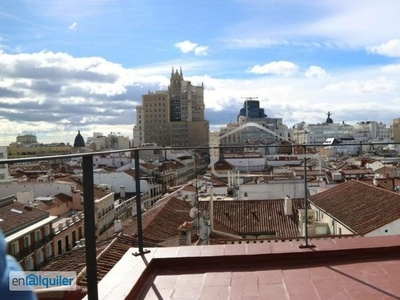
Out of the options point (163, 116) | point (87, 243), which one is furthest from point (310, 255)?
point (163, 116)

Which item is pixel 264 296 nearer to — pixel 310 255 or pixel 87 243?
pixel 310 255

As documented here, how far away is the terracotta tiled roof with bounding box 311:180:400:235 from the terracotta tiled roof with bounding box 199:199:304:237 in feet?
5.17

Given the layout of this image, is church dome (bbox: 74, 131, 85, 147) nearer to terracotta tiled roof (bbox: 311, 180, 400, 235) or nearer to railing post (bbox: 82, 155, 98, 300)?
terracotta tiled roof (bbox: 311, 180, 400, 235)

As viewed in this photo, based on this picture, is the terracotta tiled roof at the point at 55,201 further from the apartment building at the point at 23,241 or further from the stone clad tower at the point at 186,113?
the stone clad tower at the point at 186,113

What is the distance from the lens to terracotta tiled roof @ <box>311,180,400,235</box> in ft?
43.8

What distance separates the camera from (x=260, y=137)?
367 feet

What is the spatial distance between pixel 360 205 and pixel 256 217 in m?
4.36

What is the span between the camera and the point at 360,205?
15.7 meters

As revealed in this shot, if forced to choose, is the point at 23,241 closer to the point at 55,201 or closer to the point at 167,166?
the point at 55,201

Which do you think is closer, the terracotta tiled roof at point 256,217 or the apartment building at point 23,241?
the apartment building at point 23,241

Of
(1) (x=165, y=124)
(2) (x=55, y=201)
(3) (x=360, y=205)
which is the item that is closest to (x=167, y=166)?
(2) (x=55, y=201)

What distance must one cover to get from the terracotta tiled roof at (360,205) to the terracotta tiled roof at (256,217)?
157 centimetres

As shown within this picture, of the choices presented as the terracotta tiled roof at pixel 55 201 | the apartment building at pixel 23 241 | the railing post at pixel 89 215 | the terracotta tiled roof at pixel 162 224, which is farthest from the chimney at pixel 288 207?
the railing post at pixel 89 215

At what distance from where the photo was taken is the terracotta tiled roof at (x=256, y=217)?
17.2 meters
